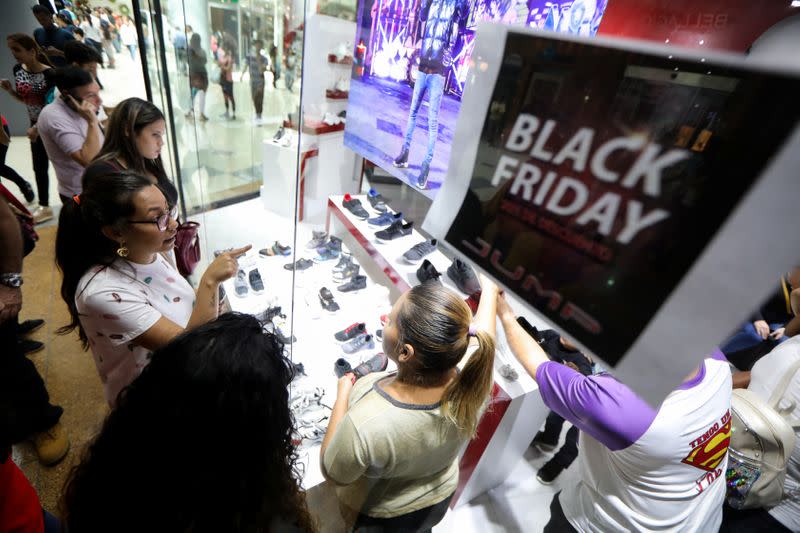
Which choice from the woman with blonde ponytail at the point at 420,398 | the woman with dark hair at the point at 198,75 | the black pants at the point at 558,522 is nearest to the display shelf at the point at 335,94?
the woman with dark hair at the point at 198,75

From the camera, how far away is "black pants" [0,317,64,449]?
6.72 ft

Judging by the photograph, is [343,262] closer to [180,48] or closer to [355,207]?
[355,207]

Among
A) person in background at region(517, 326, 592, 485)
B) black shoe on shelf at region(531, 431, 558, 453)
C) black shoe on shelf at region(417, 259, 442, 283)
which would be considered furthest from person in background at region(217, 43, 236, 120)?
black shoe on shelf at region(531, 431, 558, 453)

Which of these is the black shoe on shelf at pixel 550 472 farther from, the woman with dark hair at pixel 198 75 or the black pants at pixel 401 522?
the woman with dark hair at pixel 198 75

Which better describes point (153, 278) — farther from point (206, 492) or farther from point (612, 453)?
point (612, 453)

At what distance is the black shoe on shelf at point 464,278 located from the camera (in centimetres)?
257

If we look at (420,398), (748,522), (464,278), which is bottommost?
(748,522)

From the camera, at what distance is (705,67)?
480 millimetres

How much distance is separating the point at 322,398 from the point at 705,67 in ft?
6.77

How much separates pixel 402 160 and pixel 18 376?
3120mm

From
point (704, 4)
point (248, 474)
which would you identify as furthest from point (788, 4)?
point (248, 474)

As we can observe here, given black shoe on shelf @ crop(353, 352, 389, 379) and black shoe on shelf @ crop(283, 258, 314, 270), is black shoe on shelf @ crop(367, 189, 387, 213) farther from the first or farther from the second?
black shoe on shelf @ crop(353, 352, 389, 379)

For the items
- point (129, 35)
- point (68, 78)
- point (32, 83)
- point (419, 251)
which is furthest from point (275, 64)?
point (129, 35)

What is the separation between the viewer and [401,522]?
1539 mm
